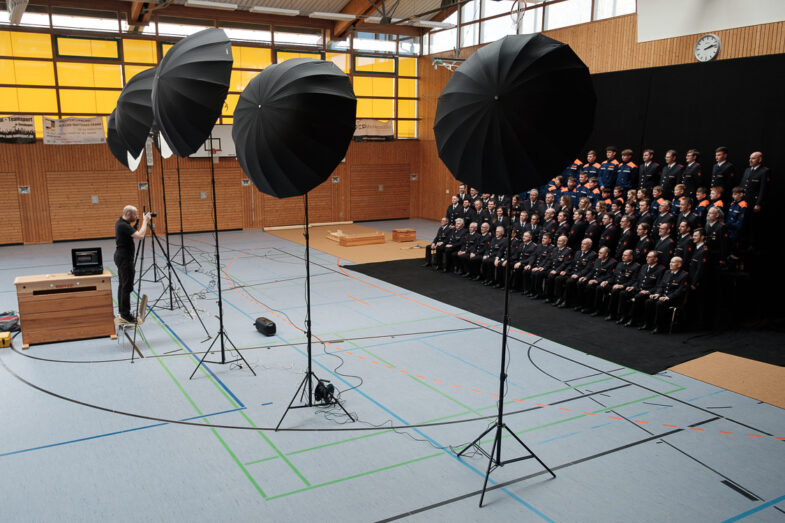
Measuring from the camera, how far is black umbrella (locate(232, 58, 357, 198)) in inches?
223

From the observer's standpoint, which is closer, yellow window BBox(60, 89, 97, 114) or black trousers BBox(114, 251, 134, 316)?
black trousers BBox(114, 251, 134, 316)

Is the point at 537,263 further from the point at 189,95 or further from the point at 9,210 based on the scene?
the point at 9,210

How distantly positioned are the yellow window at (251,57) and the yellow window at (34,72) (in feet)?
20.0

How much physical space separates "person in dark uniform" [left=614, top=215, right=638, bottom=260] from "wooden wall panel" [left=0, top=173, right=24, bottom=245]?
1850cm

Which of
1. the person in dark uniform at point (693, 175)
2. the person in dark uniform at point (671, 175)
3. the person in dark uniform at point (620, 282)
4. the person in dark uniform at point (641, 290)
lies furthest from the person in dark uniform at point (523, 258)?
the person in dark uniform at point (693, 175)

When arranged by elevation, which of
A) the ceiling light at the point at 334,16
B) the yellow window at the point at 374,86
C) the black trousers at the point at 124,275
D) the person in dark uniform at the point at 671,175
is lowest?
the black trousers at the point at 124,275

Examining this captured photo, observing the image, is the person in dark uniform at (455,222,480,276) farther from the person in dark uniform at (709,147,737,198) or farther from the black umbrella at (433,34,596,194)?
the black umbrella at (433,34,596,194)

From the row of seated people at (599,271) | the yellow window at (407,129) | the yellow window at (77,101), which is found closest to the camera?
the row of seated people at (599,271)

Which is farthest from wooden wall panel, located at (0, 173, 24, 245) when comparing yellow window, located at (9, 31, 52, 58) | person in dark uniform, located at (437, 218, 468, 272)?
person in dark uniform, located at (437, 218, 468, 272)

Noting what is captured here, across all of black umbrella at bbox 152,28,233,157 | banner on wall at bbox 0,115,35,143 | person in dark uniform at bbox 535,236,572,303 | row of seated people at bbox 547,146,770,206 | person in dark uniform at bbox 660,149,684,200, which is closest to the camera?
black umbrella at bbox 152,28,233,157

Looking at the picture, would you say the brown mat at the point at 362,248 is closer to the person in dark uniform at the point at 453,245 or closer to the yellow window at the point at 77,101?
the person in dark uniform at the point at 453,245

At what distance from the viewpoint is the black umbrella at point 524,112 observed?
4.56 metres

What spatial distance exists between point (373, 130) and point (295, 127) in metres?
18.9

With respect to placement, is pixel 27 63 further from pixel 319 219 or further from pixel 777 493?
pixel 777 493
